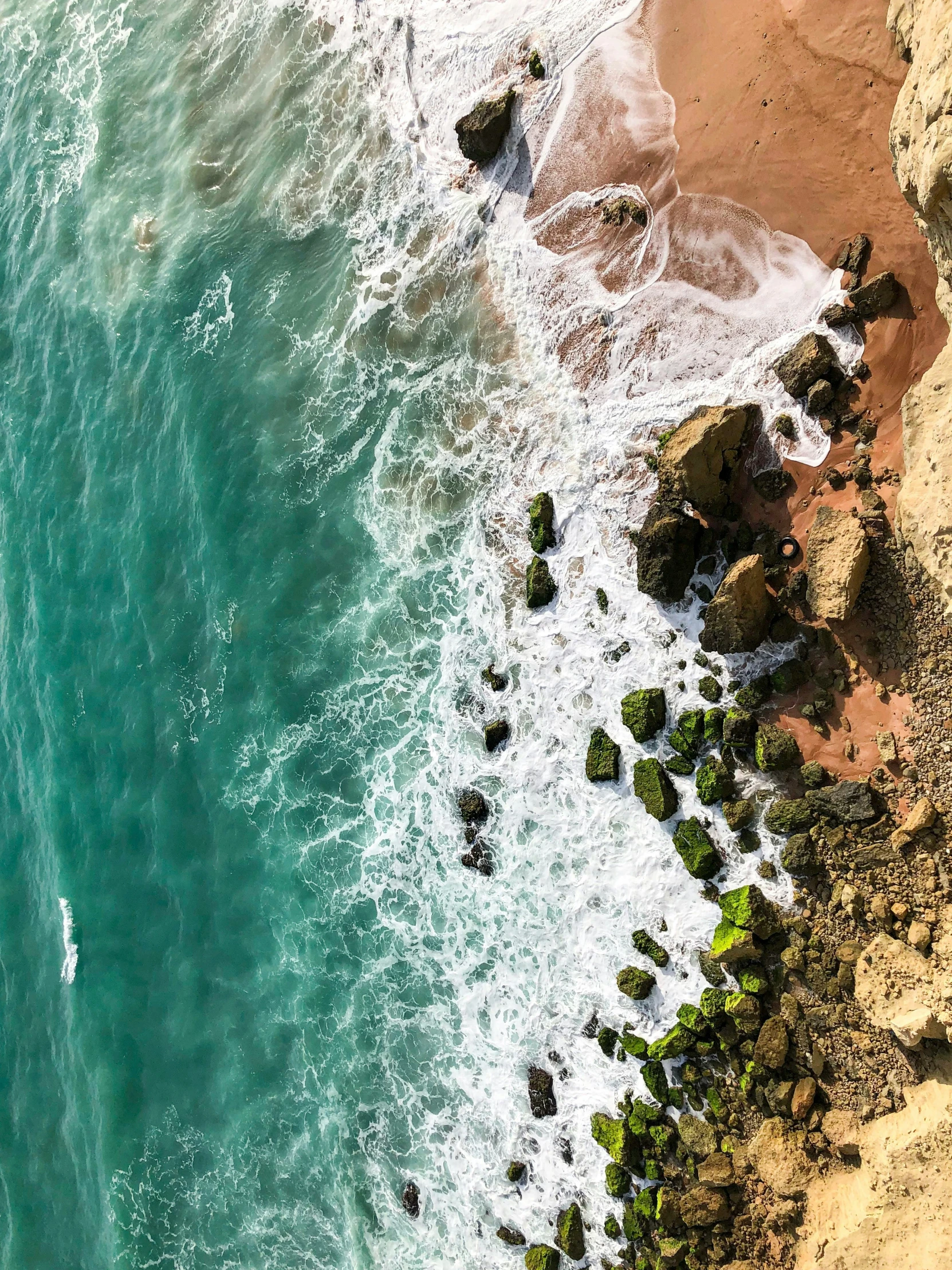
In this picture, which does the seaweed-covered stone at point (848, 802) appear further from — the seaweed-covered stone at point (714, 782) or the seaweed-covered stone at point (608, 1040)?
the seaweed-covered stone at point (608, 1040)

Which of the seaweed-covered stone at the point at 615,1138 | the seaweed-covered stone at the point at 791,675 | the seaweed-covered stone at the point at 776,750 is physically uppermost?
the seaweed-covered stone at the point at 791,675

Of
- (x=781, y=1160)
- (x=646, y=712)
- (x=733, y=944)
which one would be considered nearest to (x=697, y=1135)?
(x=781, y=1160)

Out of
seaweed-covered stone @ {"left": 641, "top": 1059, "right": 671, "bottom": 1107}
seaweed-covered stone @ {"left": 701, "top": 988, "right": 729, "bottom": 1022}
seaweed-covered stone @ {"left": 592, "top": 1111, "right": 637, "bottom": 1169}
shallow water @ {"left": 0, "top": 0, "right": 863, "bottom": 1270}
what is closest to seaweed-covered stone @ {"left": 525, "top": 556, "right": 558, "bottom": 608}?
shallow water @ {"left": 0, "top": 0, "right": 863, "bottom": 1270}

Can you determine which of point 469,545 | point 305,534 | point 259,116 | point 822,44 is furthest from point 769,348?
point 259,116

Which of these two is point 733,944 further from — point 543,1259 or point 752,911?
point 543,1259

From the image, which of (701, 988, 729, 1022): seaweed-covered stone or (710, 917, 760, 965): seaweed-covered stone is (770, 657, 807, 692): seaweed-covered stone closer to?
(710, 917, 760, 965): seaweed-covered stone

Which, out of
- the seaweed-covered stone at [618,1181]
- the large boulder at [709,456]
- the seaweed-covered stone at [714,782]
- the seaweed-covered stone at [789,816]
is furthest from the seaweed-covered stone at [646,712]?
the seaweed-covered stone at [618,1181]
